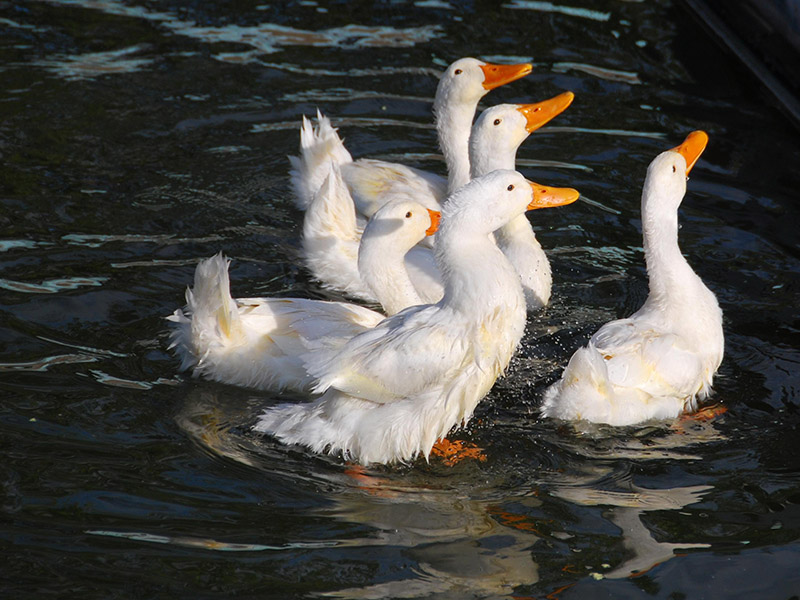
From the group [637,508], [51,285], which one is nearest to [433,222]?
[637,508]

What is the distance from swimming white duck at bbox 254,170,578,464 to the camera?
472 cm

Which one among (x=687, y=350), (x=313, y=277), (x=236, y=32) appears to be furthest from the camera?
(x=236, y=32)

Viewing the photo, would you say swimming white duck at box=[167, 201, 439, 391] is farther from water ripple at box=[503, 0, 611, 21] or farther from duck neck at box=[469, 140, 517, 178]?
water ripple at box=[503, 0, 611, 21]

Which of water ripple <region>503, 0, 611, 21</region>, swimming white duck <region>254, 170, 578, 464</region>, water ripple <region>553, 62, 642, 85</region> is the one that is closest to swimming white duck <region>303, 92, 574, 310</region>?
swimming white duck <region>254, 170, 578, 464</region>

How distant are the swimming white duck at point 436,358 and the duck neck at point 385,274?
0.97m

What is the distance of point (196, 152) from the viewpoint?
825 cm

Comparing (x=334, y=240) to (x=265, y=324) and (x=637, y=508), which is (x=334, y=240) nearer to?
(x=265, y=324)

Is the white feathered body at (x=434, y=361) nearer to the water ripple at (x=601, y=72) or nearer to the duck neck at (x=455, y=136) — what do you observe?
the duck neck at (x=455, y=136)

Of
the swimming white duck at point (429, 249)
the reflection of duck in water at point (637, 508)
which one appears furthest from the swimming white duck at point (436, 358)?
the swimming white duck at point (429, 249)

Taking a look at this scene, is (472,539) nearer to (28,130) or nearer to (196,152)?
(196,152)

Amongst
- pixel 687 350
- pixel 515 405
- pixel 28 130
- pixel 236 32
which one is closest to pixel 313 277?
pixel 515 405

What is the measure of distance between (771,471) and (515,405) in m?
1.34

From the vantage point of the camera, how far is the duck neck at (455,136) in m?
7.28

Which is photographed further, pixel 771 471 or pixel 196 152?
pixel 196 152
